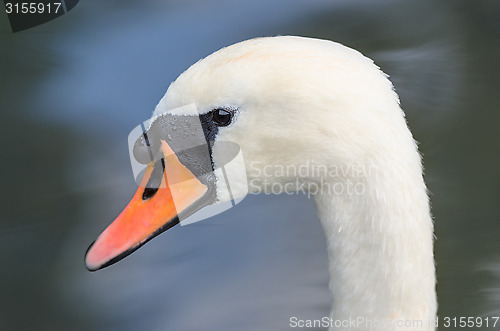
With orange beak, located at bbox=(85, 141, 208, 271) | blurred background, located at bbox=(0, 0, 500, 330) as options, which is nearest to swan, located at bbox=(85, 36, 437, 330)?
orange beak, located at bbox=(85, 141, 208, 271)

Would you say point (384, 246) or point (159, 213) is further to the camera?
point (159, 213)

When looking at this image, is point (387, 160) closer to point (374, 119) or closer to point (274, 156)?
point (374, 119)

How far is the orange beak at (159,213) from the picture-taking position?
250 centimetres

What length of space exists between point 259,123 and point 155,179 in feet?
1.58

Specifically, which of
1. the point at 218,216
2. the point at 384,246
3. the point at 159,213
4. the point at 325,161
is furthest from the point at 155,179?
the point at 218,216

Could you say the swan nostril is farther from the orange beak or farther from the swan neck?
the swan neck

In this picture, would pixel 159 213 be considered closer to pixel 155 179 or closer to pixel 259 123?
pixel 155 179

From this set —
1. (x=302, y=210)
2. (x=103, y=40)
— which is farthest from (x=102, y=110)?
(x=302, y=210)

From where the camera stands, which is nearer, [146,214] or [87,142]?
[146,214]

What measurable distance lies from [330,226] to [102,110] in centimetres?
317

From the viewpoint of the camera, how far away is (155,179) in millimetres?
2537

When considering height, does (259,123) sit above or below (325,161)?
above

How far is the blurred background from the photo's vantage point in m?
4.05

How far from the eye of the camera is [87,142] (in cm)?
503
